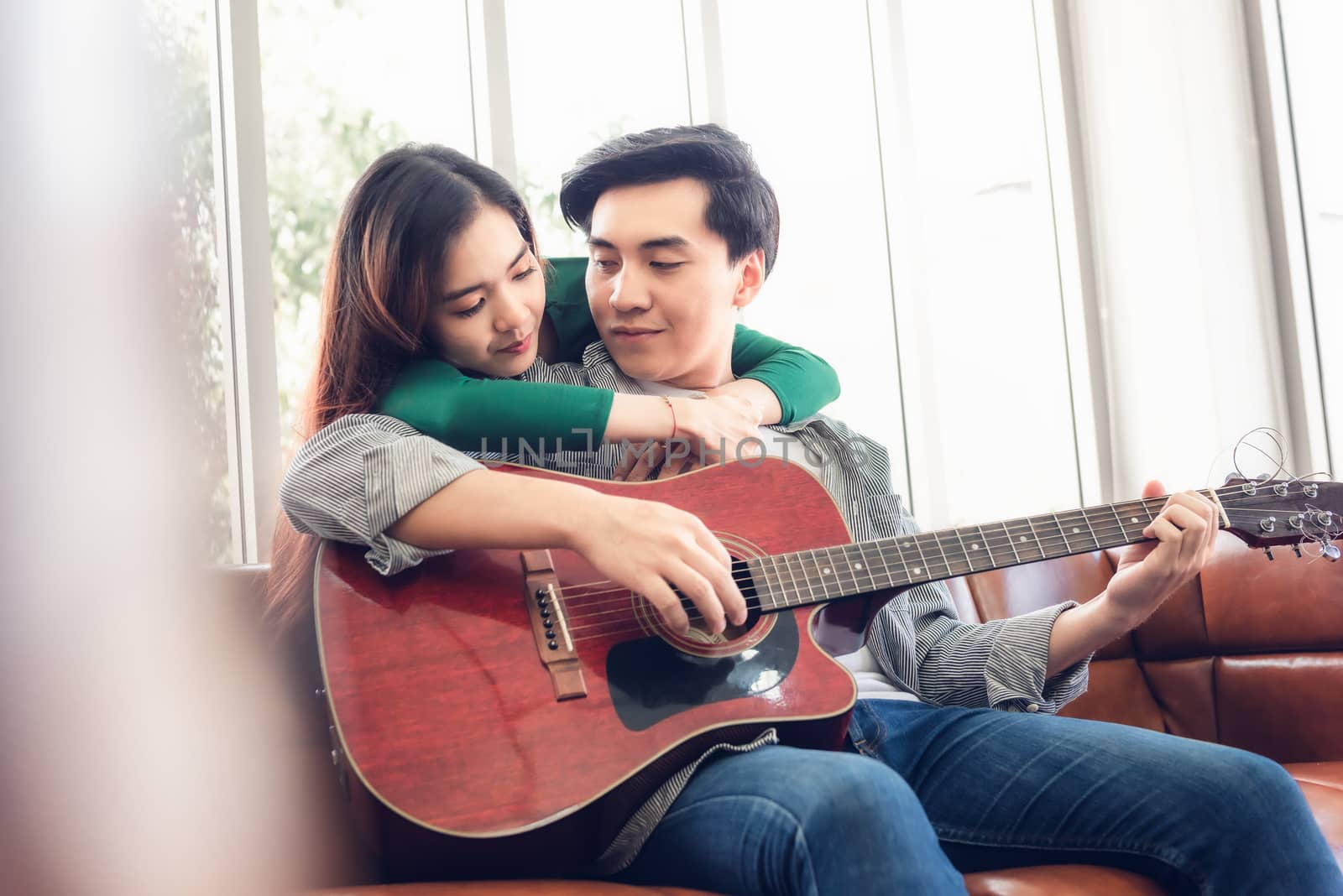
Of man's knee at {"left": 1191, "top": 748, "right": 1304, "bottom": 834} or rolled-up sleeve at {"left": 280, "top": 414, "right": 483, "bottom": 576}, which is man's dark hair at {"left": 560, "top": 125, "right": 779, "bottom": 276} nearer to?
rolled-up sleeve at {"left": 280, "top": 414, "right": 483, "bottom": 576}

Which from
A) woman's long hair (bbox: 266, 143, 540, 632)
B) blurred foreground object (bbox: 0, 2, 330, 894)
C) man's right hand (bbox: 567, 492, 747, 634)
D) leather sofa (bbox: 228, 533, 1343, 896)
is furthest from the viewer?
leather sofa (bbox: 228, 533, 1343, 896)

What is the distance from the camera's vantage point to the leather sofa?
1.56 meters

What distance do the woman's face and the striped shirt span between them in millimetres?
104

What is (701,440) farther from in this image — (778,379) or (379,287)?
(379,287)

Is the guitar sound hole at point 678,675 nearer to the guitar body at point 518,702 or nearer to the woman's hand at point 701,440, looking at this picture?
the guitar body at point 518,702

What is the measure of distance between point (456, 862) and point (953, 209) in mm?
2454

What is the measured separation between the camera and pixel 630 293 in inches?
54.8

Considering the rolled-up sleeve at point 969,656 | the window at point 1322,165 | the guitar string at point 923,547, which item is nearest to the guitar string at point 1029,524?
the guitar string at point 923,547

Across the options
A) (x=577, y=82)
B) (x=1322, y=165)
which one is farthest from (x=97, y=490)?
(x=1322, y=165)

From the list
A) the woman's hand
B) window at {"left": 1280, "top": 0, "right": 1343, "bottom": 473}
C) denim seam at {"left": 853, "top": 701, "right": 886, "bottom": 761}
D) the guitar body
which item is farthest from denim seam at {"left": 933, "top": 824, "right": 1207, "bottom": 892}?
window at {"left": 1280, "top": 0, "right": 1343, "bottom": 473}

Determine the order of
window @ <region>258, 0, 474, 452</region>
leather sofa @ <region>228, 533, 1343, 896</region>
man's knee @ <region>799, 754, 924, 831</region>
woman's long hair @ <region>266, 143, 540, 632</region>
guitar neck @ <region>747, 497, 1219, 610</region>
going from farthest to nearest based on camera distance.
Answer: window @ <region>258, 0, 474, 452</region>
leather sofa @ <region>228, 533, 1343, 896</region>
woman's long hair @ <region>266, 143, 540, 632</region>
guitar neck @ <region>747, 497, 1219, 610</region>
man's knee @ <region>799, 754, 924, 831</region>

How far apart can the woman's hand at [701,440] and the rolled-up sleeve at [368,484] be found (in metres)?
0.27

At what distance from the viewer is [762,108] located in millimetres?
2705

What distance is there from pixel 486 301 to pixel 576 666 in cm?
49
